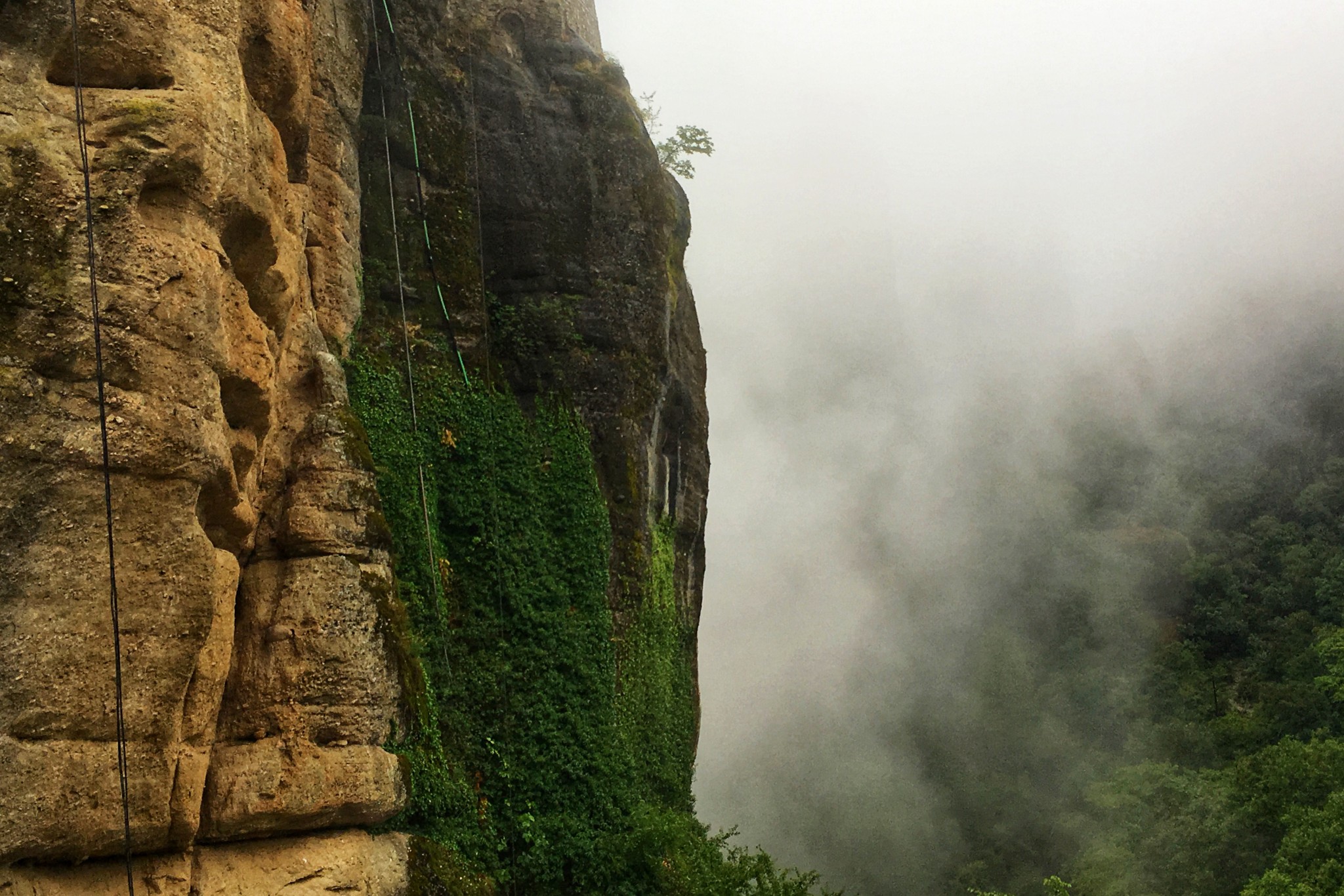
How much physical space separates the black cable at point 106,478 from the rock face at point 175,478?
74 mm

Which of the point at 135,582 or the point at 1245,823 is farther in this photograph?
the point at 1245,823

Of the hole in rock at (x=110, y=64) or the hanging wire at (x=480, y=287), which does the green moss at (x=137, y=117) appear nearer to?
the hole in rock at (x=110, y=64)

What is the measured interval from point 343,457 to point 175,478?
3418 mm

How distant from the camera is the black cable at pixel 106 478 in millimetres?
9219

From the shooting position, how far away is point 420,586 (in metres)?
15.1

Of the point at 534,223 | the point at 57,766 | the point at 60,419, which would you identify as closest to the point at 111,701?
the point at 57,766

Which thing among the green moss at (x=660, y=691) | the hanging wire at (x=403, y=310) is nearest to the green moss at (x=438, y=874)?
the hanging wire at (x=403, y=310)

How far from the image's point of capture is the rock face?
29.6 feet

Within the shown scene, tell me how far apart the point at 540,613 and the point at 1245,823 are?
24.4 meters

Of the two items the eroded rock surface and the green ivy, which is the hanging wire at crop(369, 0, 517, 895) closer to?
the green ivy

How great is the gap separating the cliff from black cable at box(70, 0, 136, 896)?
0.26 feet

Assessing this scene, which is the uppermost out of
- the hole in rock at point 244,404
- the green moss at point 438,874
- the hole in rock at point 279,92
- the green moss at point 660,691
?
the hole in rock at point 279,92

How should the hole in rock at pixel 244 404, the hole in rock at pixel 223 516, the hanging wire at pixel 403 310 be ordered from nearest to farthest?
the hole in rock at pixel 223 516 < the hole in rock at pixel 244 404 < the hanging wire at pixel 403 310

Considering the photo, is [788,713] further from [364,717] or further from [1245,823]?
[364,717]
